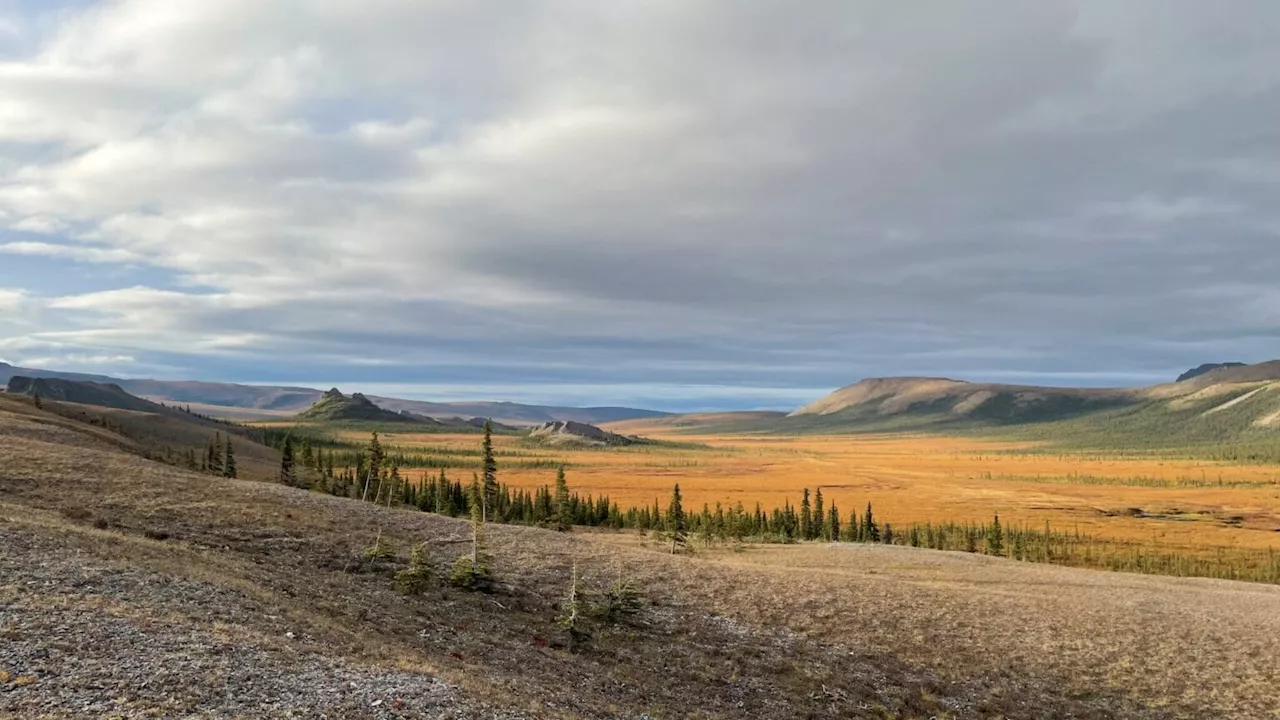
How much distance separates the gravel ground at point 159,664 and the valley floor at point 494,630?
8 cm

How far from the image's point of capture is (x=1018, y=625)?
4003 cm

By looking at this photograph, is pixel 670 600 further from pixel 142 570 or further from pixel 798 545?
pixel 798 545

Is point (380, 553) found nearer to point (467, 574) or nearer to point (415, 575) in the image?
point (415, 575)

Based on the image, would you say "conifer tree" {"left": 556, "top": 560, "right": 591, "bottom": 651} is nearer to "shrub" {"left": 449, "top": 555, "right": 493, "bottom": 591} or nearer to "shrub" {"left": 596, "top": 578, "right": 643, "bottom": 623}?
"shrub" {"left": 596, "top": 578, "right": 643, "bottom": 623}

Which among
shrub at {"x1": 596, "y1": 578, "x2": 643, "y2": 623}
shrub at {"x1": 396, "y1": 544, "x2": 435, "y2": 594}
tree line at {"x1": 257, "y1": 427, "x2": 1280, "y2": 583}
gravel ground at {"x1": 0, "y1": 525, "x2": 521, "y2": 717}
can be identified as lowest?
tree line at {"x1": 257, "y1": 427, "x2": 1280, "y2": 583}

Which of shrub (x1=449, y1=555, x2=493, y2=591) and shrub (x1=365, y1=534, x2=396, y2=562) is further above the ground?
shrub (x1=365, y1=534, x2=396, y2=562)

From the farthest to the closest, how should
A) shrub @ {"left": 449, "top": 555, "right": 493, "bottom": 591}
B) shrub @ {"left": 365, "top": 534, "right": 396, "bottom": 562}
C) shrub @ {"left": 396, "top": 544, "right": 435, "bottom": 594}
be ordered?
shrub @ {"left": 365, "top": 534, "right": 396, "bottom": 562}, shrub @ {"left": 449, "top": 555, "right": 493, "bottom": 591}, shrub @ {"left": 396, "top": 544, "right": 435, "bottom": 594}

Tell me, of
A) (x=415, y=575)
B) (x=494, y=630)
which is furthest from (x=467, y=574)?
(x=494, y=630)

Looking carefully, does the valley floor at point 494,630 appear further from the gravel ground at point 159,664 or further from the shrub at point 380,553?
the shrub at point 380,553

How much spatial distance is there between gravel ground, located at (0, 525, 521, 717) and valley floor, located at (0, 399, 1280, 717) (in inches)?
3.2

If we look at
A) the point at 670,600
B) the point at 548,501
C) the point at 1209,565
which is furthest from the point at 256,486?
the point at 1209,565

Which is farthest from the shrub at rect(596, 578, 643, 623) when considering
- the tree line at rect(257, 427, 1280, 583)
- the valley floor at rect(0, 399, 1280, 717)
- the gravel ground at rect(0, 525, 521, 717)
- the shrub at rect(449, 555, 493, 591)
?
the tree line at rect(257, 427, 1280, 583)

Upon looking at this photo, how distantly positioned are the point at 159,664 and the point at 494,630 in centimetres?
1516

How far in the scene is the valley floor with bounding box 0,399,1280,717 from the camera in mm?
18594
